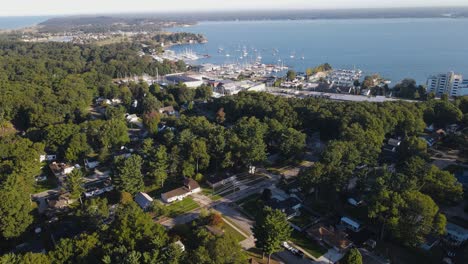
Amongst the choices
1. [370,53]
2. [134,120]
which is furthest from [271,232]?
[370,53]

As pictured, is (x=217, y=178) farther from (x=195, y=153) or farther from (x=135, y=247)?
(x=135, y=247)

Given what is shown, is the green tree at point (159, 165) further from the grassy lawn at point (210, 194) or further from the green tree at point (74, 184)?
the green tree at point (74, 184)

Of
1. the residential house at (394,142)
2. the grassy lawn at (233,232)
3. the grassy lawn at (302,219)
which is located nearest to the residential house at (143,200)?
the grassy lawn at (233,232)

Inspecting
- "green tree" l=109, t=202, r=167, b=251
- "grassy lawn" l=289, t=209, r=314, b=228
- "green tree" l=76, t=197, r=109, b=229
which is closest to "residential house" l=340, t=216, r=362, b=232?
"grassy lawn" l=289, t=209, r=314, b=228

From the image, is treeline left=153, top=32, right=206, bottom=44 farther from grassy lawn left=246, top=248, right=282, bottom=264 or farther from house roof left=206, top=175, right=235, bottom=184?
grassy lawn left=246, top=248, right=282, bottom=264

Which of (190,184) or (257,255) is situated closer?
(257,255)

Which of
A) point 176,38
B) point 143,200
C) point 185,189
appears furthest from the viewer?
point 176,38
